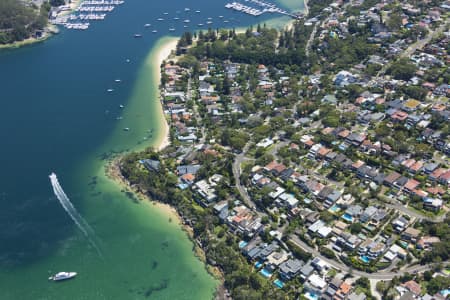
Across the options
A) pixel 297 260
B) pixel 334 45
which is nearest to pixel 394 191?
pixel 297 260

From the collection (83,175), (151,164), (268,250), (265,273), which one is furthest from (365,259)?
(83,175)

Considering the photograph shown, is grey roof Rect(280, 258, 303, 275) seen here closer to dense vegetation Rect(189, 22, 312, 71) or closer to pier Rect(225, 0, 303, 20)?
dense vegetation Rect(189, 22, 312, 71)

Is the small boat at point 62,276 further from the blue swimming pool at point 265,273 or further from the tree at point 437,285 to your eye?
the tree at point 437,285

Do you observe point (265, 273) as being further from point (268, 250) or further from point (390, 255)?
point (390, 255)

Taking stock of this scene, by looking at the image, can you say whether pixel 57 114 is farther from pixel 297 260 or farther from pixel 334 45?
pixel 334 45

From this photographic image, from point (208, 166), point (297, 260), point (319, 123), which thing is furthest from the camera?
point (319, 123)

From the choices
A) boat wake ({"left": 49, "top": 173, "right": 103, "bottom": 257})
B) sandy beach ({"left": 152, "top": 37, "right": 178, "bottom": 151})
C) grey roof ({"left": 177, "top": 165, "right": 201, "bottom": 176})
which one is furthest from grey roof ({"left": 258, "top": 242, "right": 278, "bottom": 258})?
sandy beach ({"left": 152, "top": 37, "right": 178, "bottom": 151})
